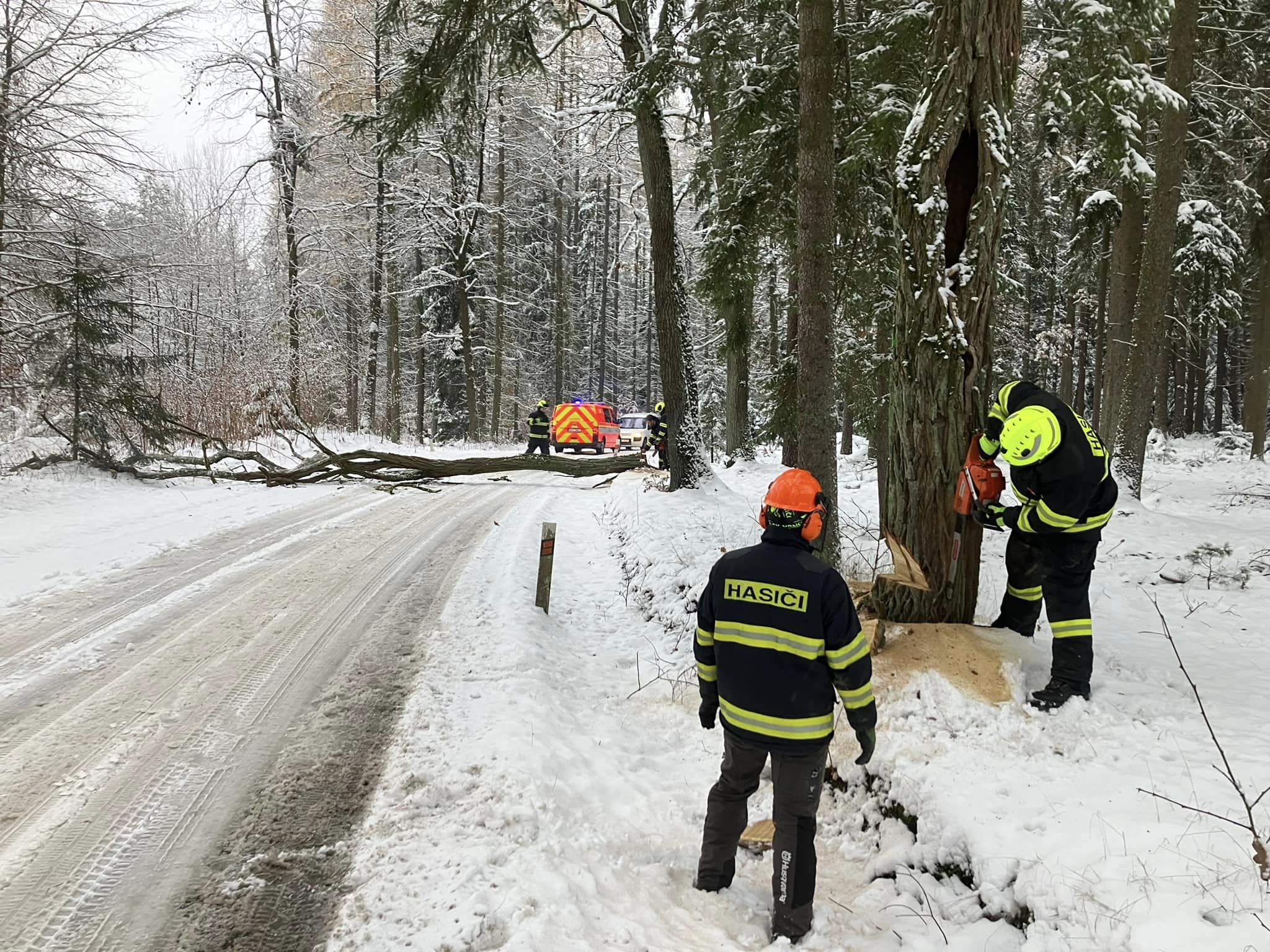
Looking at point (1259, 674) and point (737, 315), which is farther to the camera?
point (737, 315)

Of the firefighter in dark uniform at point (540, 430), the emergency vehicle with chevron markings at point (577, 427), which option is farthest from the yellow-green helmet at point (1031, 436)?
the emergency vehicle with chevron markings at point (577, 427)

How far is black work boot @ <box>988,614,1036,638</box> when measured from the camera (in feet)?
16.0

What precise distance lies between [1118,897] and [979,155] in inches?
166

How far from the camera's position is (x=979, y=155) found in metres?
4.57

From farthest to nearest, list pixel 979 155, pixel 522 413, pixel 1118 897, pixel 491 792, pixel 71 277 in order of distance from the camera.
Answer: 1. pixel 522 413
2. pixel 71 277
3. pixel 979 155
4. pixel 491 792
5. pixel 1118 897

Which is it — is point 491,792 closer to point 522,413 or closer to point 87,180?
point 87,180

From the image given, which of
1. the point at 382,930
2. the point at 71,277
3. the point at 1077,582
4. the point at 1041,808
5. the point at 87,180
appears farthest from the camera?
the point at 87,180

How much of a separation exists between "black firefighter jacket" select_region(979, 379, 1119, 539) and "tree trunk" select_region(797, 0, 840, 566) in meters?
2.22

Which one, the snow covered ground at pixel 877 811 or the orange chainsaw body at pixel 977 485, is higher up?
the orange chainsaw body at pixel 977 485

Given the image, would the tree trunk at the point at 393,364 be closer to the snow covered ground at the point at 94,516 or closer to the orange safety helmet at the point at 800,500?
the snow covered ground at the point at 94,516

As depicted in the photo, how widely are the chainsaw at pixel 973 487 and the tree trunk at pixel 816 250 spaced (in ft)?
5.87

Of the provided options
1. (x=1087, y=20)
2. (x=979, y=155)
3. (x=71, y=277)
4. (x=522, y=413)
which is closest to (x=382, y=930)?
(x=979, y=155)

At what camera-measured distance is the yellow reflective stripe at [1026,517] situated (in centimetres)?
434

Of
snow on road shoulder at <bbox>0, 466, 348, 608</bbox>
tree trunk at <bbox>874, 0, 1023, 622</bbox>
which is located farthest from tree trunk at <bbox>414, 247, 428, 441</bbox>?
tree trunk at <bbox>874, 0, 1023, 622</bbox>
